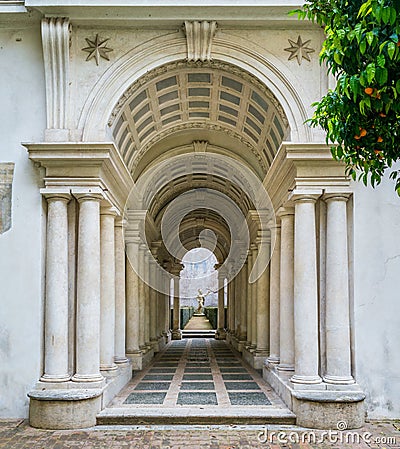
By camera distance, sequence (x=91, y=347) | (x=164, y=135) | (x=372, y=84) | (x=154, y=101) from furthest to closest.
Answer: (x=164, y=135)
(x=154, y=101)
(x=91, y=347)
(x=372, y=84)

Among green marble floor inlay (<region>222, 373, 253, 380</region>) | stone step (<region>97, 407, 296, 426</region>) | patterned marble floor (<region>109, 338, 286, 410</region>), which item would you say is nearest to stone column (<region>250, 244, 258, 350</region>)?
patterned marble floor (<region>109, 338, 286, 410</region>)

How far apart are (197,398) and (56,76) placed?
738 centimetres

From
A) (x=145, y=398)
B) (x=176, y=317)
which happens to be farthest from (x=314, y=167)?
(x=176, y=317)

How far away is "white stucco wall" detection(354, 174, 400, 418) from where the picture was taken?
12.2m

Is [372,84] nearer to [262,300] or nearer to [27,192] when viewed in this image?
[27,192]

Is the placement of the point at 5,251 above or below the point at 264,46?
below

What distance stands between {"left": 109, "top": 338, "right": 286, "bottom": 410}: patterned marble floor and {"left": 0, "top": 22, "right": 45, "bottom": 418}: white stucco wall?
2006 mm

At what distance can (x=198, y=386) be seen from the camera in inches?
603

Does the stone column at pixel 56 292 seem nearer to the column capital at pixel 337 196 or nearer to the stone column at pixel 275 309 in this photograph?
the column capital at pixel 337 196

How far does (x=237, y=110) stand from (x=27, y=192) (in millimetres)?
6050

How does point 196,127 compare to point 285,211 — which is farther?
point 196,127

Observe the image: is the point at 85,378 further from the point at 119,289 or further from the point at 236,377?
the point at 236,377

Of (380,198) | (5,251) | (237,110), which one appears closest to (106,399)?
(5,251)

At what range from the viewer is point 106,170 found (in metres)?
13.1
